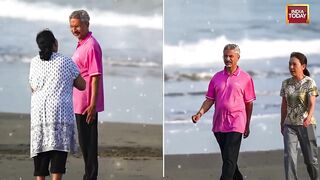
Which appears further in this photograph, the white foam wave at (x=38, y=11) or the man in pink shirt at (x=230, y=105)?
the white foam wave at (x=38, y=11)

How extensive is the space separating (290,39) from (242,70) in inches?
21.2

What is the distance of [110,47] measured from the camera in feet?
20.7

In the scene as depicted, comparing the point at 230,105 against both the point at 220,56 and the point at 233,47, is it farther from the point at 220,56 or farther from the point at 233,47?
the point at 220,56

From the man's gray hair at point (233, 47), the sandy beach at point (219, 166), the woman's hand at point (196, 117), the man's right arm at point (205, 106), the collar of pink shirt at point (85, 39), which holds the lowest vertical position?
the sandy beach at point (219, 166)

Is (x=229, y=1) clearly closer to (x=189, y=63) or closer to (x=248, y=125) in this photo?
(x=189, y=63)

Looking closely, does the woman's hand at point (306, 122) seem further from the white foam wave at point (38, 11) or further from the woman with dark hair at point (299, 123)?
the white foam wave at point (38, 11)

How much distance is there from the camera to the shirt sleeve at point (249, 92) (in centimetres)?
601

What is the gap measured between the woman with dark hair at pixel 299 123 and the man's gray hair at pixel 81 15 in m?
1.82

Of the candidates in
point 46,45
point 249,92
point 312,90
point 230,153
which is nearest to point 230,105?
point 249,92

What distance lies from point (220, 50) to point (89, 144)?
143cm

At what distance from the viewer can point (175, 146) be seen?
6.45 metres

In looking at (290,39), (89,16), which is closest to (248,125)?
(290,39)

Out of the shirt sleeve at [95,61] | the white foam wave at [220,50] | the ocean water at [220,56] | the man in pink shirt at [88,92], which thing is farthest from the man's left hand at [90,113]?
the white foam wave at [220,50]

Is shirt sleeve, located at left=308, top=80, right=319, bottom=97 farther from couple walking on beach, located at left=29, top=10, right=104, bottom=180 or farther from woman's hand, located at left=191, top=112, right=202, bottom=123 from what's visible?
couple walking on beach, located at left=29, top=10, right=104, bottom=180
